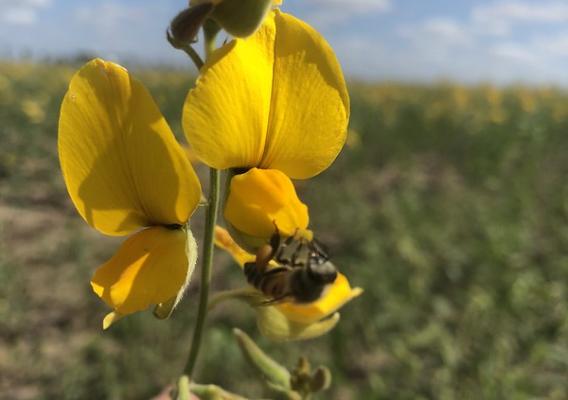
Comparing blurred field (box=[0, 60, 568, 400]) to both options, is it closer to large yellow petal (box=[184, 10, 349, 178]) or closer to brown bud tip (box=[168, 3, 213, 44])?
large yellow petal (box=[184, 10, 349, 178])

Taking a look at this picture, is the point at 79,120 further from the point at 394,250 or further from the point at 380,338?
the point at 394,250

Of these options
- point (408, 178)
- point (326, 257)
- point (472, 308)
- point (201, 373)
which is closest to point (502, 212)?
point (472, 308)

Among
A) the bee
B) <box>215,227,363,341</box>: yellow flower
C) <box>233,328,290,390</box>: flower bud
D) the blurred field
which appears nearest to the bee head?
the bee

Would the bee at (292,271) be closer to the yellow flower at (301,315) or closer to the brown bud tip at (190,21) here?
the yellow flower at (301,315)

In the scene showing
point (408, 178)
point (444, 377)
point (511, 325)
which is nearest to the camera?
point (444, 377)

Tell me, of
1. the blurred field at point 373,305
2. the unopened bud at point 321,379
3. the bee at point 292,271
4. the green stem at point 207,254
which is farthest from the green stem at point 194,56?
the blurred field at point 373,305

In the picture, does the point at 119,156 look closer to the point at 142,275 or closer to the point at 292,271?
the point at 142,275
